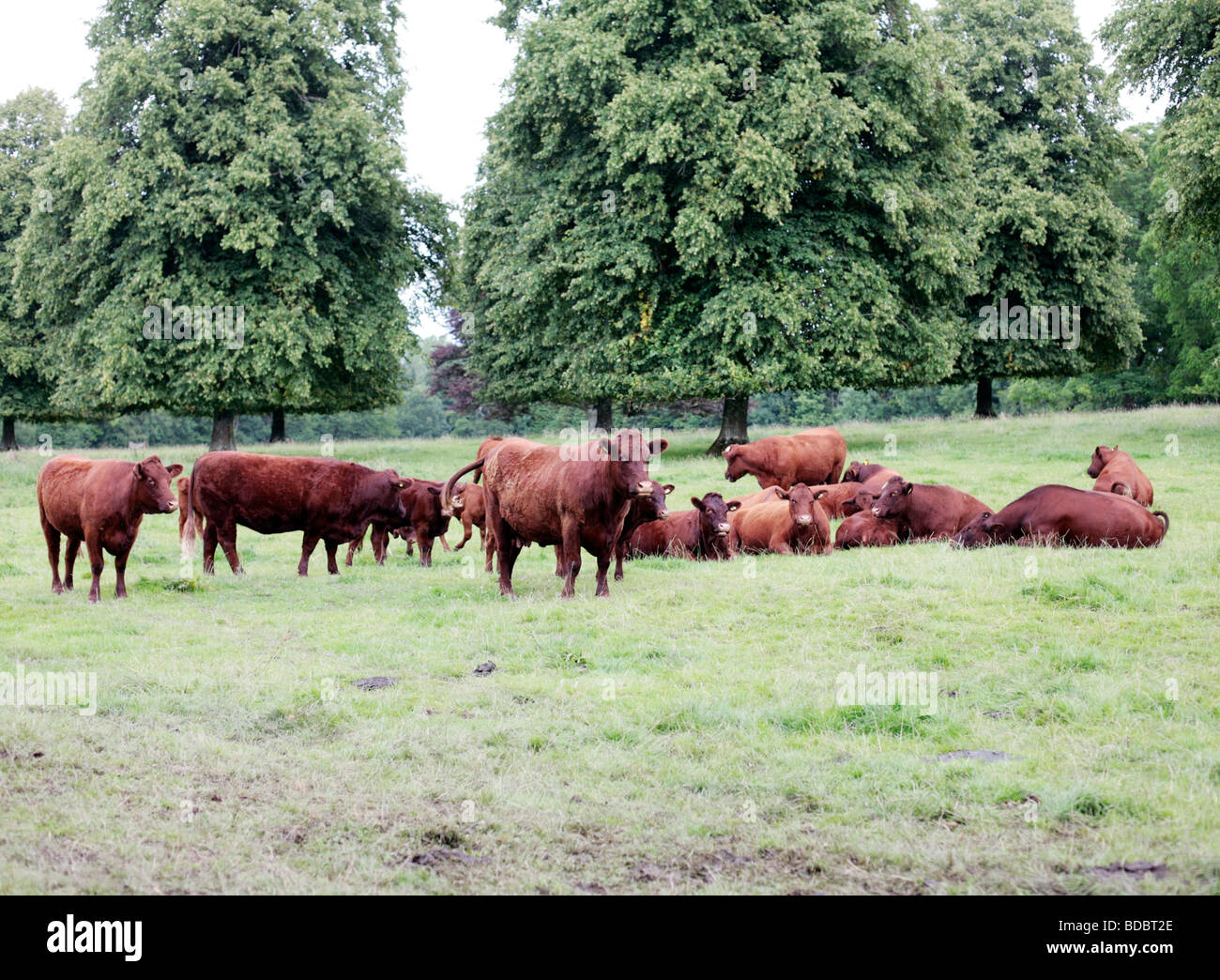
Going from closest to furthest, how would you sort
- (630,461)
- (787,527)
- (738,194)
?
(630,461), (787,527), (738,194)

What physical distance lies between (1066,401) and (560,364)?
47653mm

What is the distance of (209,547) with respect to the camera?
14820 millimetres

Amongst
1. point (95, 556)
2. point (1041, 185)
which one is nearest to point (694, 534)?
point (95, 556)

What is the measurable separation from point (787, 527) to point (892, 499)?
150 centimetres

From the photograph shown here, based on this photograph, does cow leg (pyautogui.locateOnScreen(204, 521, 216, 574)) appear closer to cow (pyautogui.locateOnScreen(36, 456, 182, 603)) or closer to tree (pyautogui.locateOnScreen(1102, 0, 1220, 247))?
cow (pyautogui.locateOnScreen(36, 456, 182, 603))

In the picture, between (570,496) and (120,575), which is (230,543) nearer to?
(120,575)

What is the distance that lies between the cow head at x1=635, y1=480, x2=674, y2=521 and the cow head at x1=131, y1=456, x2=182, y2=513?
5.27 meters

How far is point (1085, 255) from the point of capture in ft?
120

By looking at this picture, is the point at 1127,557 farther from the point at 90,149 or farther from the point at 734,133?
the point at 90,149

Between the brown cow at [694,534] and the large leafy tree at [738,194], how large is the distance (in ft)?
39.2

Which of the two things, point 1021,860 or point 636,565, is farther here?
point 636,565

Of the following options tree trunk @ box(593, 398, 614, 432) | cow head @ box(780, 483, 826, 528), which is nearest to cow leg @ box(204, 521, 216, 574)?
cow head @ box(780, 483, 826, 528)

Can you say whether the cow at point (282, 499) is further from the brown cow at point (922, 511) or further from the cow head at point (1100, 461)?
the cow head at point (1100, 461)
